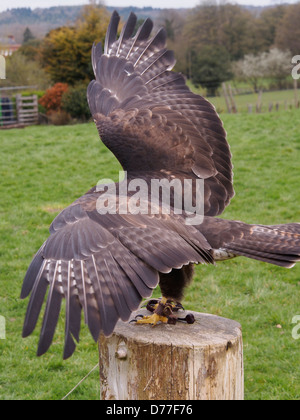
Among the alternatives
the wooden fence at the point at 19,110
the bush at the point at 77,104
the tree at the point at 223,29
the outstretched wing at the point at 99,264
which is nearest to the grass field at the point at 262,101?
the bush at the point at 77,104

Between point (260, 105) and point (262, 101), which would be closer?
point (260, 105)

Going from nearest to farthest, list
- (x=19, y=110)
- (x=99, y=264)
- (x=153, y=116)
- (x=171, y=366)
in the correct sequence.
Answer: (x=99, y=264) < (x=171, y=366) < (x=153, y=116) < (x=19, y=110)

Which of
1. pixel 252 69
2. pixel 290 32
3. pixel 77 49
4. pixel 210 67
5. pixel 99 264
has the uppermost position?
pixel 290 32

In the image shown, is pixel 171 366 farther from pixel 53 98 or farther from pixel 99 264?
pixel 53 98

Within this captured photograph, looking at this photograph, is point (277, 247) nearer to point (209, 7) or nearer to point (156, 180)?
point (156, 180)

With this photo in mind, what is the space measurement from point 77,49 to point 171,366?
21181mm

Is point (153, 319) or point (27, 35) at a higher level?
point (27, 35)

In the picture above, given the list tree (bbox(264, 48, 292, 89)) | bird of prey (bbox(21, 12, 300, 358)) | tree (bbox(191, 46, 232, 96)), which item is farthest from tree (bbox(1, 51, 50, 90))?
bird of prey (bbox(21, 12, 300, 358))

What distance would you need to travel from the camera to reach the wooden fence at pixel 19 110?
21625 millimetres

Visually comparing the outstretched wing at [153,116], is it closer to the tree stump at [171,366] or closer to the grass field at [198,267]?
the tree stump at [171,366]

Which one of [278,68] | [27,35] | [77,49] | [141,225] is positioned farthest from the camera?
[27,35]

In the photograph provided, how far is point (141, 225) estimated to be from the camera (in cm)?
304

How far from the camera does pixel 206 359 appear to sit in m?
2.89

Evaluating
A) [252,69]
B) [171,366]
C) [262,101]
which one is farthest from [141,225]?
[252,69]
